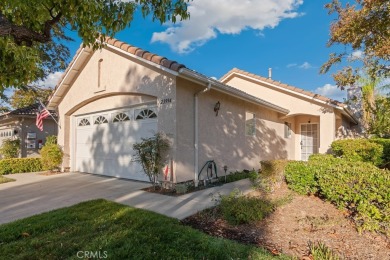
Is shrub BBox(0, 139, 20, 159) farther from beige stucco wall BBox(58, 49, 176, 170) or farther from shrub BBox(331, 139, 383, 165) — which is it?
shrub BBox(331, 139, 383, 165)

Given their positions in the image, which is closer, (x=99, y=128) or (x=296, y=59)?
(x=99, y=128)

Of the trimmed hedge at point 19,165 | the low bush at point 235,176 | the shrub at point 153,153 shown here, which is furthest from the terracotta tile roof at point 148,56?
the trimmed hedge at point 19,165

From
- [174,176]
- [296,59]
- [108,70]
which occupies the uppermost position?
[296,59]

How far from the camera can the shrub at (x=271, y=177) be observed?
7.19m

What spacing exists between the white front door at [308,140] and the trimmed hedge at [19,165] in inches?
609

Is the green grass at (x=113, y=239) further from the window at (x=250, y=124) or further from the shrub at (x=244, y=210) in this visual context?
the window at (x=250, y=124)

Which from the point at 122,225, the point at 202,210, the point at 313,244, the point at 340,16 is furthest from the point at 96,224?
the point at 340,16

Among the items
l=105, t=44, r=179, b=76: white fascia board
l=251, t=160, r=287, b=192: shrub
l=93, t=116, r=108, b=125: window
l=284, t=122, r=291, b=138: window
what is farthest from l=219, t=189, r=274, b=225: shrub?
l=284, t=122, r=291, b=138: window

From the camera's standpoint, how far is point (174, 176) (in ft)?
25.5

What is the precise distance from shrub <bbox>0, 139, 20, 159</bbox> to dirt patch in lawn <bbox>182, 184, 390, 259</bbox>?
14086 mm

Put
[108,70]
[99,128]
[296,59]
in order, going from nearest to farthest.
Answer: [108,70], [99,128], [296,59]

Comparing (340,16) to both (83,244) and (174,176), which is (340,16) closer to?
(174,176)

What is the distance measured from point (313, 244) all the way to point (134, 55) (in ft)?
24.5

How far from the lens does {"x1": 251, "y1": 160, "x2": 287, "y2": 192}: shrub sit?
283 inches
